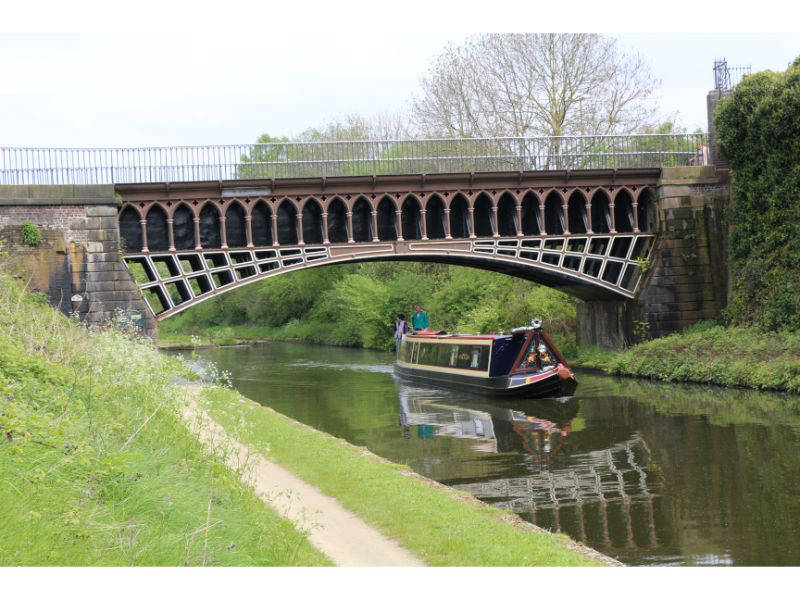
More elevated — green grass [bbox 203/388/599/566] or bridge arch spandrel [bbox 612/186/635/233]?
bridge arch spandrel [bbox 612/186/635/233]

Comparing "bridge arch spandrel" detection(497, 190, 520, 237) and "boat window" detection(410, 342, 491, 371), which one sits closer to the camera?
"boat window" detection(410, 342, 491, 371)

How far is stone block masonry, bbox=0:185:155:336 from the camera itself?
26281mm

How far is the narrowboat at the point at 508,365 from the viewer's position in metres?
24.1

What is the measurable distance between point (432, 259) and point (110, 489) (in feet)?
78.1

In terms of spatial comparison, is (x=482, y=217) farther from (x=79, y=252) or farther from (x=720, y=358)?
(x=79, y=252)

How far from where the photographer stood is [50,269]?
26375 mm

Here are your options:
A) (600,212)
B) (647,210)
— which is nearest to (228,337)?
(600,212)

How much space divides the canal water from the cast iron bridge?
4.07 m

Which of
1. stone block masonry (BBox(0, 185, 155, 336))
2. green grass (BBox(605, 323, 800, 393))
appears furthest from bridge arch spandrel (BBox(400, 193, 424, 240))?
stone block masonry (BBox(0, 185, 155, 336))

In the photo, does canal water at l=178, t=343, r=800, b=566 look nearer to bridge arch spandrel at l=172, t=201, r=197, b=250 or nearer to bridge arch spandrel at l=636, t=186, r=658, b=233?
bridge arch spandrel at l=172, t=201, r=197, b=250

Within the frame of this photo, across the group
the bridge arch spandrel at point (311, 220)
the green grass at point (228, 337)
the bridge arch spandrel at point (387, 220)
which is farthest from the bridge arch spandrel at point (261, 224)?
the green grass at point (228, 337)

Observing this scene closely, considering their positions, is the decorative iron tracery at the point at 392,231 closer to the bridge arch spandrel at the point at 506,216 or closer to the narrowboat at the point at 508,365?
the bridge arch spandrel at the point at 506,216

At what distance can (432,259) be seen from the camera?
1226 inches

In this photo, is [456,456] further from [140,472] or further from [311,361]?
[311,361]
